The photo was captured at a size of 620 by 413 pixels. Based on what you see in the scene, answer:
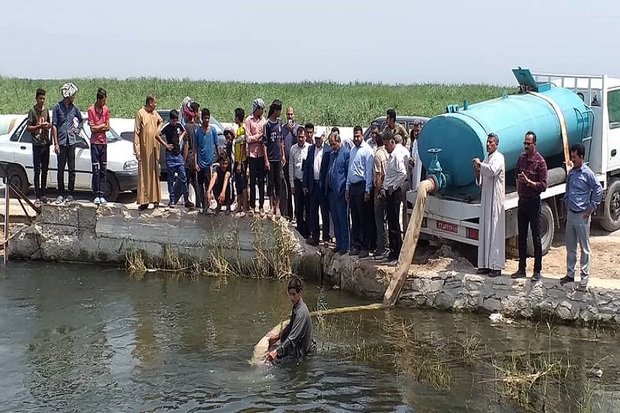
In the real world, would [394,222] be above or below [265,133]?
below

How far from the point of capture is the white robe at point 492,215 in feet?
37.0

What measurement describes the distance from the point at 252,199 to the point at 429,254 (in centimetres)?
324

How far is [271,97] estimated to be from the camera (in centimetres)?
4894

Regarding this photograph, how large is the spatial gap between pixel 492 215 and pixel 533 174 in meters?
0.84

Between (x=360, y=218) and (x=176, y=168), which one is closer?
(x=360, y=218)

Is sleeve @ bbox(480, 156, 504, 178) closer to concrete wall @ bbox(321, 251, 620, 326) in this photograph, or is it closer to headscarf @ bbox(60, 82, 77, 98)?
concrete wall @ bbox(321, 251, 620, 326)

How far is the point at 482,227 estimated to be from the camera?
38.0 ft

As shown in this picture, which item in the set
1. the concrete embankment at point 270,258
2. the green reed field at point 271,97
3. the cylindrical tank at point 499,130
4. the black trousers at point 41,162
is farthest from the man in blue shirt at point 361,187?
the green reed field at point 271,97

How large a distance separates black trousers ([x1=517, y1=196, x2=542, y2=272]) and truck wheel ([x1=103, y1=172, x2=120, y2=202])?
7974 mm

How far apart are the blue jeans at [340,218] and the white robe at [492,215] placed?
6.92 ft

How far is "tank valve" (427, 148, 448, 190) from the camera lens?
11930mm

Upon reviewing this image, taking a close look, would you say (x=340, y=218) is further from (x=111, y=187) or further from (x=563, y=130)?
(x=111, y=187)

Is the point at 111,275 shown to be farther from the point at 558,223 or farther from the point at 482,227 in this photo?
the point at 558,223

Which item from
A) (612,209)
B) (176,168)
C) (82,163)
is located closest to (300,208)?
(176,168)
